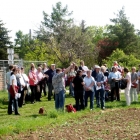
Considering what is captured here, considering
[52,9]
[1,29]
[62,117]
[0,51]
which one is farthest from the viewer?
[52,9]

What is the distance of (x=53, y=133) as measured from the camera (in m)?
9.61

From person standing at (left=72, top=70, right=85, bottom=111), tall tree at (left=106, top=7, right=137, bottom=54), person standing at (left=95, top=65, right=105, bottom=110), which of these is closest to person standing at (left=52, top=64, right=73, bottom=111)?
person standing at (left=72, top=70, right=85, bottom=111)

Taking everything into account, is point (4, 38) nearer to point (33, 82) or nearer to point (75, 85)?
point (33, 82)

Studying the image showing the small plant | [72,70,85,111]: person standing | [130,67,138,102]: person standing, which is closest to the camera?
the small plant

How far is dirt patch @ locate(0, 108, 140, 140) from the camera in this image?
9.20 meters

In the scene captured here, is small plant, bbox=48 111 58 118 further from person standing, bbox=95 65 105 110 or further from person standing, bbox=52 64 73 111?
person standing, bbox=95 65 105 110

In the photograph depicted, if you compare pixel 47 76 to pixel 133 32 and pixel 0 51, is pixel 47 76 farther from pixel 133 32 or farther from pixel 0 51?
pixel 133 32

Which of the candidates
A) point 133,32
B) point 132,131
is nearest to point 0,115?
point 132,131

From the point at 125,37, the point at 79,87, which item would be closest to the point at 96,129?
the point at 79,87

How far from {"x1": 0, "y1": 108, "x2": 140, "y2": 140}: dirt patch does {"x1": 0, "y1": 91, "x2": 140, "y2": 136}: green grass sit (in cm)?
33

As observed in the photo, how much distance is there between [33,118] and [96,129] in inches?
110

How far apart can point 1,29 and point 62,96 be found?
45.8 meters

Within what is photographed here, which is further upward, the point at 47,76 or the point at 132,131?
the point at 47,76

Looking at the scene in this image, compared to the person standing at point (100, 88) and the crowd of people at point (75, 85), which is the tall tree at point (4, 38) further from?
the person standing at point (100, 88)
